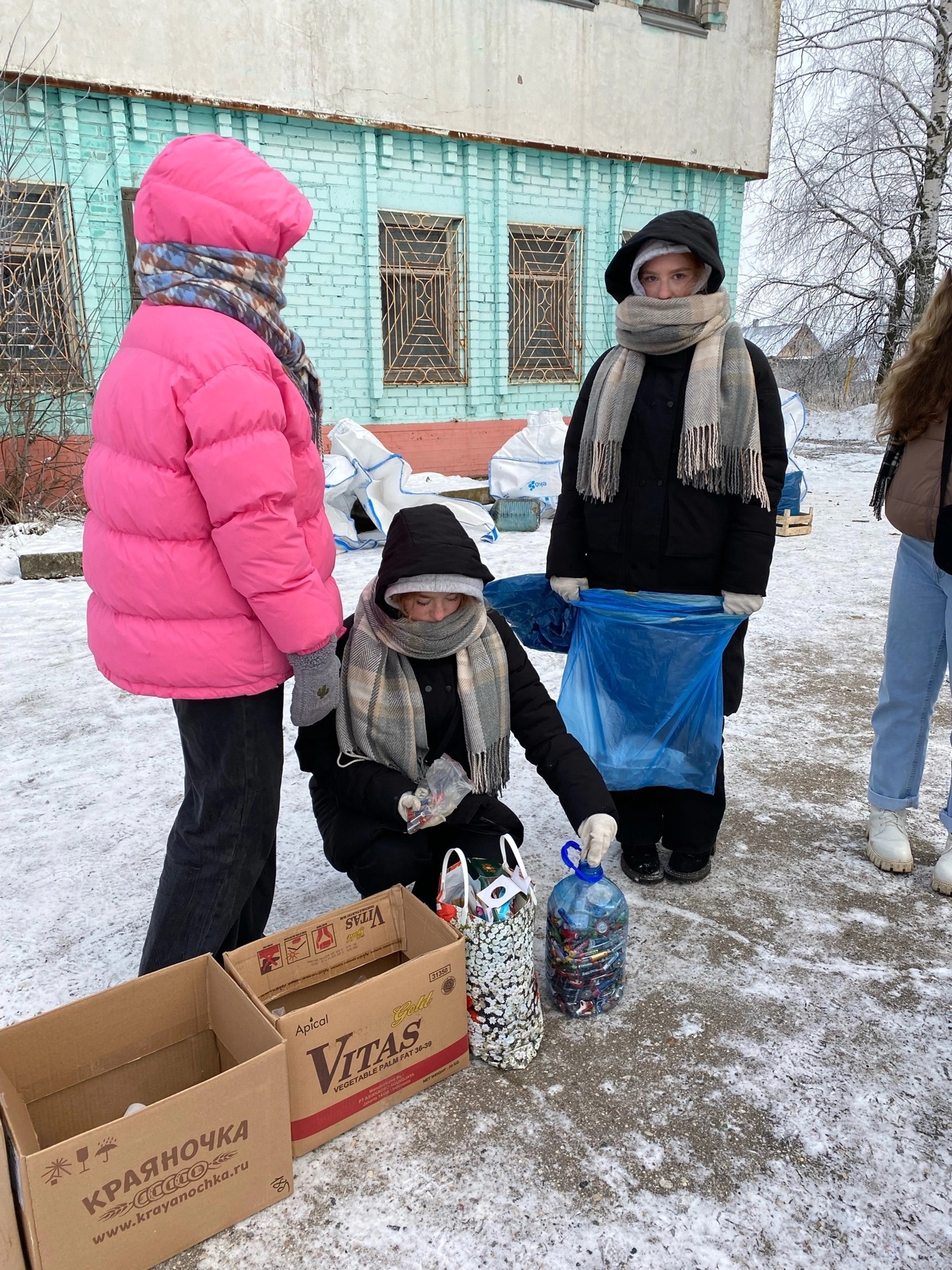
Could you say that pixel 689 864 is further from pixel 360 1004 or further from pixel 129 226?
pixel 129 226

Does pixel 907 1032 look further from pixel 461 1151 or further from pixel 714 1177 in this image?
pixel 461 1151

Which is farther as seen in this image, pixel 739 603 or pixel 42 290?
pixel 42 290

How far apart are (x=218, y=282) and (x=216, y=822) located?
113 centimetres

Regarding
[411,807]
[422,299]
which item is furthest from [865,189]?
[411,807]

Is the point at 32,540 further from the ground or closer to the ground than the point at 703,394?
closer to the ground

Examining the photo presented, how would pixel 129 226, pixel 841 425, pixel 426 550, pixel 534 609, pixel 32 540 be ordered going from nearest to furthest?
pixel 426 550 → pixel 534 609 → pixel 32 540 → pixel 129 226 → pixel 841 425

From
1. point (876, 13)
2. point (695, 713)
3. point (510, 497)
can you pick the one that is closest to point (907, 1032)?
point (695, 713)

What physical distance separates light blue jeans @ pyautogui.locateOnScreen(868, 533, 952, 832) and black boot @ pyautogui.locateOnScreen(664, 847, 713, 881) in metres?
0.63

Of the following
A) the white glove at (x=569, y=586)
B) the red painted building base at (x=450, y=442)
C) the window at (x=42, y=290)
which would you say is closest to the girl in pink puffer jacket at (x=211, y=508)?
the white glove at (x=569, y=586)

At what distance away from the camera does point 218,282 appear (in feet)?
5.79

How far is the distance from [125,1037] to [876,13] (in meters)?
17.7

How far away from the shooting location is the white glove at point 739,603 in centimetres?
251

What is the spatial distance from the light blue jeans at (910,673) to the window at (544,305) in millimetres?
8154

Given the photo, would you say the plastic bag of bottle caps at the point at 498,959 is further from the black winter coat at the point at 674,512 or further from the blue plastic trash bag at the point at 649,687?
the black winter coat at the point at 674,512
